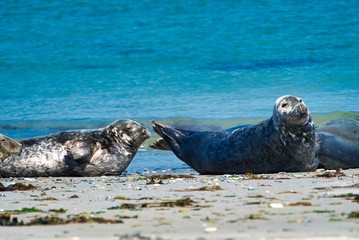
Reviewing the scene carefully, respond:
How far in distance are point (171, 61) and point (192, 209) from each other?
19.5 meters

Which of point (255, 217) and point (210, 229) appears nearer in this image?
point (210, 229)

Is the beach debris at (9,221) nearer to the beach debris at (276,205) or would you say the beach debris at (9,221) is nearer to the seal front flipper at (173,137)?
the beach debris at (276,205)

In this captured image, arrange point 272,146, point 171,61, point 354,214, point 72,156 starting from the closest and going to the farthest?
point 354,214
point 272,146
point 72,156
point 171,61

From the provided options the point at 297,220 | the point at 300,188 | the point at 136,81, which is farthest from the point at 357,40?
the point at 297,220

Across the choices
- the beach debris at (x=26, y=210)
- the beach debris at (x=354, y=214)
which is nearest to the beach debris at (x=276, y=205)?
the beach debris at (x=354, y=214)

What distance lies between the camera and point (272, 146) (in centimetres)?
1002

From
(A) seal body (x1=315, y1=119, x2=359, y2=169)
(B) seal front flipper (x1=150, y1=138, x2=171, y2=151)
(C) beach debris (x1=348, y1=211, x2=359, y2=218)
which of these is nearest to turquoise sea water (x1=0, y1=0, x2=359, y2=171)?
(B) seal front flipper (x1=150, y1=138, x2=171, y2=151)

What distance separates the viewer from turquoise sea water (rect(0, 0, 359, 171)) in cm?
1886

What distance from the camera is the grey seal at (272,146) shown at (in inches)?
388

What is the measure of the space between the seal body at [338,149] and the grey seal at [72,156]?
2173 millimetres

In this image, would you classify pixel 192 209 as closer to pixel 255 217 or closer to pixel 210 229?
pixel 255 217

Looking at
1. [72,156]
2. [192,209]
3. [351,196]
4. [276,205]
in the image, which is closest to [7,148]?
[72,156]

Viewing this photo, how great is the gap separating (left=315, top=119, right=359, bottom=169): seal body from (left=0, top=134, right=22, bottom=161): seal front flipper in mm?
3261

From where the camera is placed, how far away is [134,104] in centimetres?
2006
